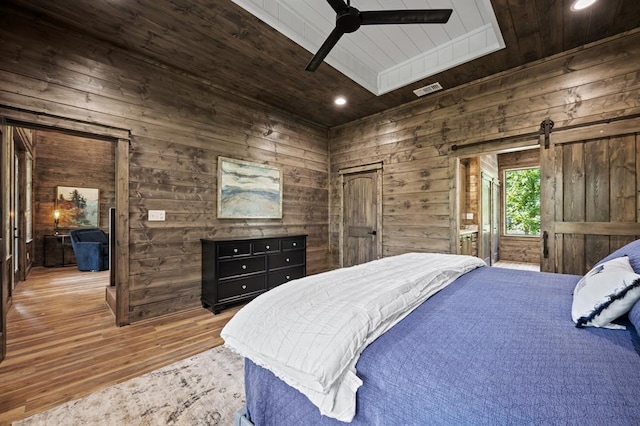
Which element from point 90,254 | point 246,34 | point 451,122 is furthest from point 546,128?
point 90,254

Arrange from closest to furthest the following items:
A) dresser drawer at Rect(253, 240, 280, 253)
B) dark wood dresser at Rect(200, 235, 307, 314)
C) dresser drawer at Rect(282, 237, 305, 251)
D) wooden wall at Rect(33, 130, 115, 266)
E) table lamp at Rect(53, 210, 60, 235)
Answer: dark wood dresser at Rect(200, 235, 307, 314) < dresser drawer at Rect(253, 240, 280, 253) < dresser drawer at Rect(282, 237, 305, 251) < wooden wall at Rect(33, 130, 115, 266) < table lamp at Rect(53, 210, 60, 235)

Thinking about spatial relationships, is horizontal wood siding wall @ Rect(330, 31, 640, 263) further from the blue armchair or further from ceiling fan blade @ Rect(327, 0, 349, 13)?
the blue armchair

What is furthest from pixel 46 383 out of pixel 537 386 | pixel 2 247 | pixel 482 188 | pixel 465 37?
pixel 482 188

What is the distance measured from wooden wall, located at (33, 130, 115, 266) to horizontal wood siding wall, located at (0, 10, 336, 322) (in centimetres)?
380

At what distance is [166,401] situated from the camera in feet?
5.84

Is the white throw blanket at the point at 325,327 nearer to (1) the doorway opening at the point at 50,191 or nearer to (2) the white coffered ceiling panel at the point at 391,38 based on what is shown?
(2) the white coffered ceiling panel at the point at 391,38

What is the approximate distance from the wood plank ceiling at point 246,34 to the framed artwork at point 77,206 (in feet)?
17.7

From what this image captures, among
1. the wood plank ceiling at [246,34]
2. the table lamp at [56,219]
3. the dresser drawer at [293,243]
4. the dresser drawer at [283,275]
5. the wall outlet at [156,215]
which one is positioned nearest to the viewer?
the wood plank ceiling at [246,34]

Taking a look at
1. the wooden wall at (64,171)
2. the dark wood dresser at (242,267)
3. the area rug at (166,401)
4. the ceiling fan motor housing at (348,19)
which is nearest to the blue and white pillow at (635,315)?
the area rug at (166,401)

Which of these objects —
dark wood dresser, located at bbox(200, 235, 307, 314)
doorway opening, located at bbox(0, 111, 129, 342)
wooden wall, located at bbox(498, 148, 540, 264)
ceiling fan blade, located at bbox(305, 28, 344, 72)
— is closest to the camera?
ceiling fan blade, located at bbox(305, 28, 344, 72)

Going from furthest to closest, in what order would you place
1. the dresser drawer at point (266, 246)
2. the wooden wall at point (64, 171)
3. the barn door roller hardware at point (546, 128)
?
the wooden wall at point (64, 171) → the dresser drawer at point (266, 246) → the barn door roller hardware at point (546, 128)

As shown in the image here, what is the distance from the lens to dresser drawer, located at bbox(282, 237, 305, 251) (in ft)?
13.5

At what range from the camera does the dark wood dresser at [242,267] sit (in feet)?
11.1

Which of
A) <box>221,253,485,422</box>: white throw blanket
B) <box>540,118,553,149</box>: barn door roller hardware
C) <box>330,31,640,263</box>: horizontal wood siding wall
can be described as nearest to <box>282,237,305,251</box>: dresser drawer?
<box>330,31,640,263</box>: horizontal wood siding wall
